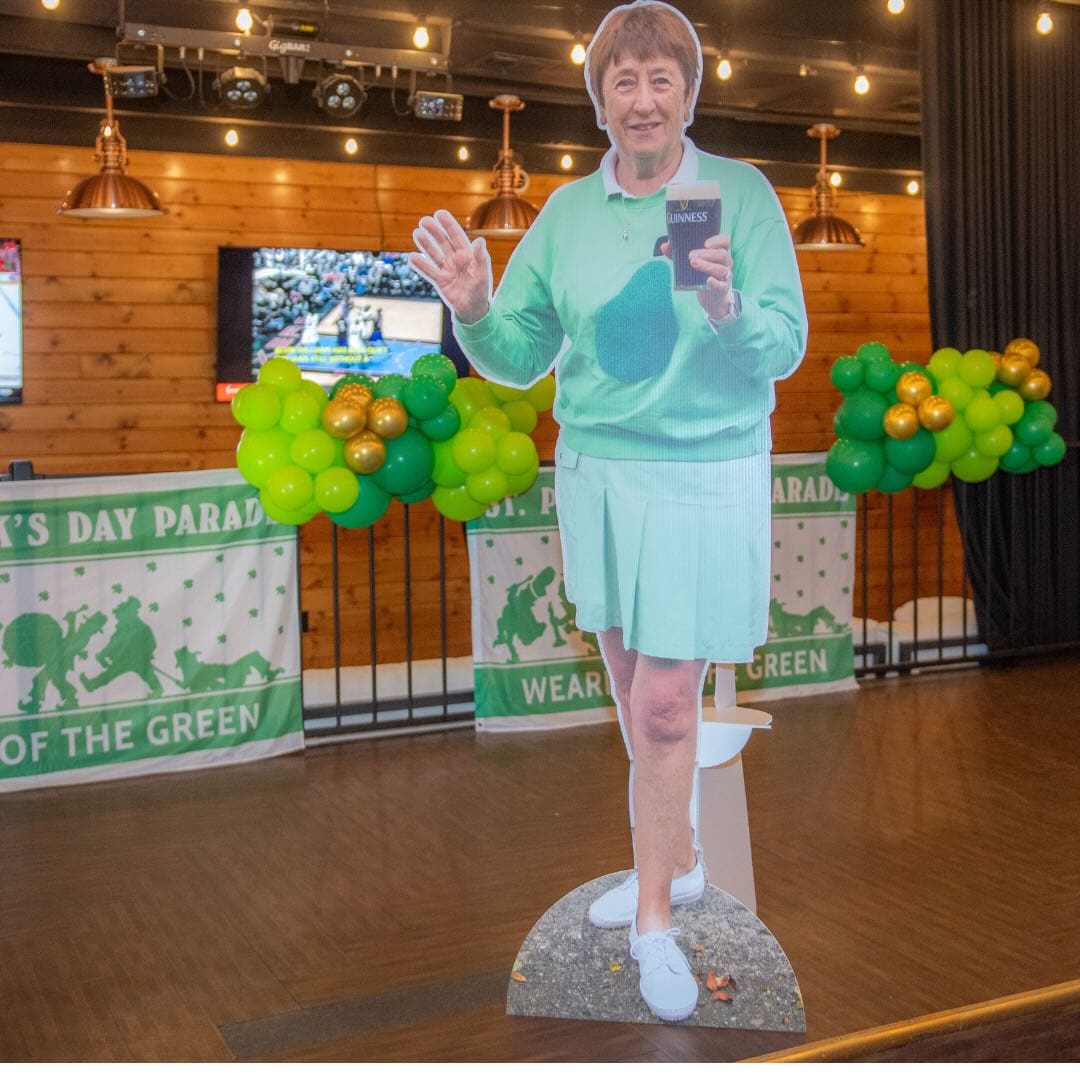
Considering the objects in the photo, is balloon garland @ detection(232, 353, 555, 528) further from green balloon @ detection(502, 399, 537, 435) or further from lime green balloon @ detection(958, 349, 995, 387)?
lime green balloon @ detection(958, 349, 995, 387)

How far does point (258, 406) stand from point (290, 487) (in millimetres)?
308

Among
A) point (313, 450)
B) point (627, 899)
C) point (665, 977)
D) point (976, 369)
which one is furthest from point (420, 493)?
point (665, 977)

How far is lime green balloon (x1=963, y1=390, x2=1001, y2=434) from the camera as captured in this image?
6.34m

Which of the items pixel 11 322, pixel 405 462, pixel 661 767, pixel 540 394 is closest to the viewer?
pixel 661 767

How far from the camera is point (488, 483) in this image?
18.0ft

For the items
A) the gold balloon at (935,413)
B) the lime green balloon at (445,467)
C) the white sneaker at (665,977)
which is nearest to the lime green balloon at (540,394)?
the lime green balloon at (445,467)

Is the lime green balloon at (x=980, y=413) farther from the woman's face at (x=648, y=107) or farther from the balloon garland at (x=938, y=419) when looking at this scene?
the woman's face at (x=648, y=107)

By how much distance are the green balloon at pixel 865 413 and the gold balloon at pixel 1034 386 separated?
877 millimetres

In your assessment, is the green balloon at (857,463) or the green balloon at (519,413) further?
the green balloon at (857,463)

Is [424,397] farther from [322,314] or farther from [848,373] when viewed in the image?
[322,314]

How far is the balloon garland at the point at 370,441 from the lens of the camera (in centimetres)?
524

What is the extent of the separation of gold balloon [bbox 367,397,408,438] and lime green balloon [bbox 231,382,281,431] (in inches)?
13.7

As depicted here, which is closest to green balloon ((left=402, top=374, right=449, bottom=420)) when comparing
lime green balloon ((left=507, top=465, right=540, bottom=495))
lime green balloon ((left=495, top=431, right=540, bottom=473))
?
lime green balloon ((left=495, top=431, right=540, bottom=473))

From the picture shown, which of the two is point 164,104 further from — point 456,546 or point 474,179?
point 456,546
